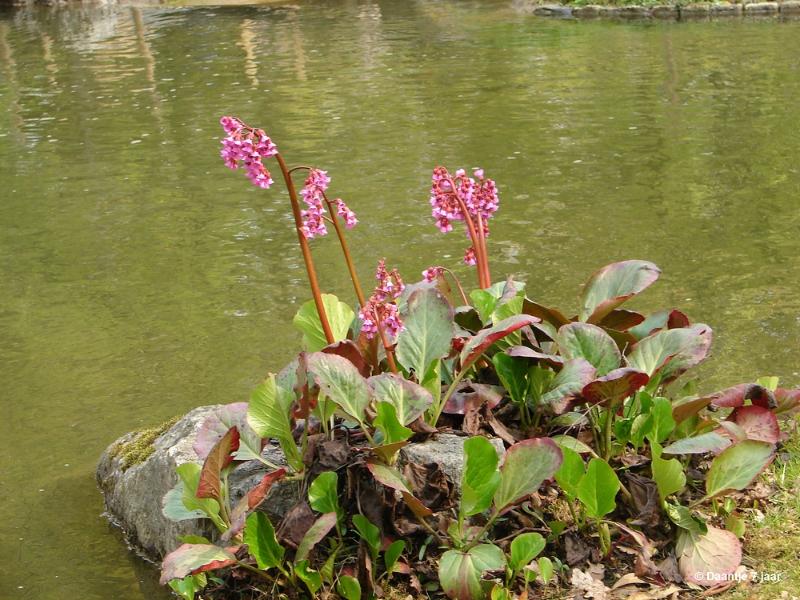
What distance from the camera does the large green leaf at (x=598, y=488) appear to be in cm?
291

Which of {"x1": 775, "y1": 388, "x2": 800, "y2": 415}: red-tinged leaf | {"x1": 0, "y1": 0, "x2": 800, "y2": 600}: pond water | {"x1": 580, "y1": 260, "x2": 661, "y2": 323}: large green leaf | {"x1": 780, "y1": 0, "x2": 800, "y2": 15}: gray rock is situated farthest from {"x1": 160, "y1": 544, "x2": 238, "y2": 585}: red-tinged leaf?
{"x1": 780, "y1": 0, "x2": 800, "y2": 15}: gray rock

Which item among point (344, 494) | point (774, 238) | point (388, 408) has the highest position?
point (388, 408)

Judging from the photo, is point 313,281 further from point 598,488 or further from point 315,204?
point 598,488

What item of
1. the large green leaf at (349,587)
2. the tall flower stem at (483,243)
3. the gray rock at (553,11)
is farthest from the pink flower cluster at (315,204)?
the gray rock at (553,11)

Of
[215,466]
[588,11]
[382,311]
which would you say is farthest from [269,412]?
[588,11]

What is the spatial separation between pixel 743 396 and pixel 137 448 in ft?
6.86

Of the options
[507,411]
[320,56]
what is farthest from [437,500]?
[320,56]

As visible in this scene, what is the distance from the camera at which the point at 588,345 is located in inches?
131

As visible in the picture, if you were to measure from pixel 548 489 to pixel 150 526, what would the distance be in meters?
1.36

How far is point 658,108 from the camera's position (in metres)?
10.6

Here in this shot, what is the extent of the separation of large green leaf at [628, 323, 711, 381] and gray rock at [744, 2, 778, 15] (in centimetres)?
1521

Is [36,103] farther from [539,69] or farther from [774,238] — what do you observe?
[774,238]

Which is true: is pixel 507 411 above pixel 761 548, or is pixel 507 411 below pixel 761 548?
above

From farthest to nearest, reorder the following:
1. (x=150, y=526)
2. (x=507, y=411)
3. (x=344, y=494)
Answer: (x=150, y=526), (x=507, y=411), (x=344, y=494)
